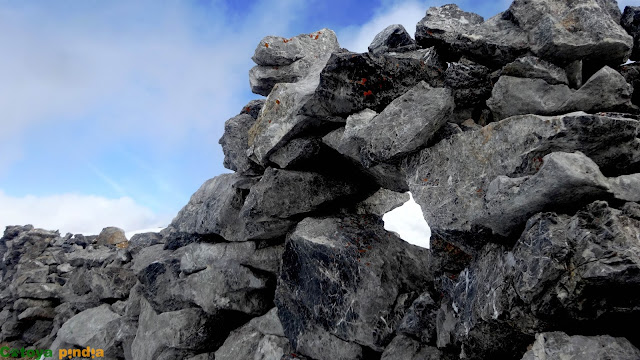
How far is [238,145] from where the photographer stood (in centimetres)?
1945

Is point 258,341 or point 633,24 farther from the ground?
point 633,24

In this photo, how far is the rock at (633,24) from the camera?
38.8ft

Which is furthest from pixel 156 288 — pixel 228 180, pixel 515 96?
pixel 515 96

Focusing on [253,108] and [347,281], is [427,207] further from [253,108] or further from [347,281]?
[253,108]

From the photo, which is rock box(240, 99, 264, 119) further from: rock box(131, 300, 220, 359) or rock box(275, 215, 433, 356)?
rock box(131, 300, 220, 359)

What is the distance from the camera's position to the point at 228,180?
65.2 ft

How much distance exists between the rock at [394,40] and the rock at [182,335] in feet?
45.4

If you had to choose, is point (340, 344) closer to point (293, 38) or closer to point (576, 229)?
point (576, 229)

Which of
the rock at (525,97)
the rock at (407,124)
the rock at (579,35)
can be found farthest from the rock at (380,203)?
the rock at (579,35)

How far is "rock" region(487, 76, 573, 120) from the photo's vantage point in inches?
420

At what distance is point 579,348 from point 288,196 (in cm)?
1096

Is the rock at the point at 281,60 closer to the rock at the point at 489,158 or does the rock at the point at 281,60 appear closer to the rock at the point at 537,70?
the rock at the point at 489,158

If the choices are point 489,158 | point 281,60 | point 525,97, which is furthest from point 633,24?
point 281,60

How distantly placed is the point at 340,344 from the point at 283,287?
121 inches
